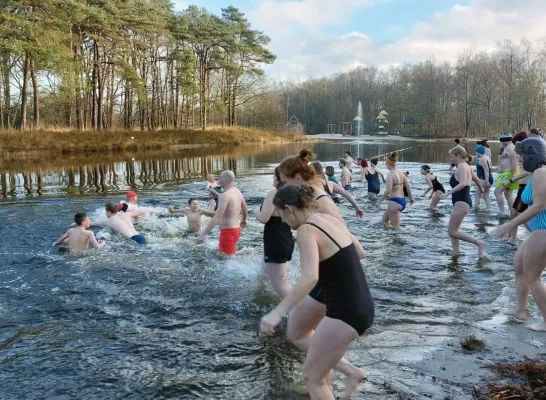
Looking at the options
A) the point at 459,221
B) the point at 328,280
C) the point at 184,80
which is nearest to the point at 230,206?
the point at 459,221

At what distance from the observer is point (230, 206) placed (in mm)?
7344

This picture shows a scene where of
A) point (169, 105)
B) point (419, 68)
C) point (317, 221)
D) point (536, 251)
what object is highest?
point (419, 68)

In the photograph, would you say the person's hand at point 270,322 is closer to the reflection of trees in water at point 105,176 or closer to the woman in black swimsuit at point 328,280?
the woman in black swimsuit at point 328,280

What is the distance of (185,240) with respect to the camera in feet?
33.0

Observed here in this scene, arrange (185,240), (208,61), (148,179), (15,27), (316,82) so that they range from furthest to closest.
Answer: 1. (316,82)
2. (208,61)
3. (15,27)
4. (148,179)
5. (185,240)

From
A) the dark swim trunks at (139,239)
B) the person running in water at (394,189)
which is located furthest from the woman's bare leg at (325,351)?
the person running in water at (394,189)

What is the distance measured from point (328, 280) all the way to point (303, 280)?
25 centimetres

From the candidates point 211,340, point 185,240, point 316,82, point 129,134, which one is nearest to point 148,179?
point 185,240

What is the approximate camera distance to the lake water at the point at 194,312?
433 cm

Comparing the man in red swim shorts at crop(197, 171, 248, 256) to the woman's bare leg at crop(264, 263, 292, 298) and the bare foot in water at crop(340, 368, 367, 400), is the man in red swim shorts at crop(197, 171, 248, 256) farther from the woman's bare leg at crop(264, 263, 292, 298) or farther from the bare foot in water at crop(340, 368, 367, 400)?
the bare foot in water at crop(340, 368, 367, 400)

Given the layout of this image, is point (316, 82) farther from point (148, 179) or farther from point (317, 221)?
point (317, 221)

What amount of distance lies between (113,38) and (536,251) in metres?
43.6

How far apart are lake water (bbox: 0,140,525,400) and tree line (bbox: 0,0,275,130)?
26.9m

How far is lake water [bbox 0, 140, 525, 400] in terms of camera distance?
4332 mm
